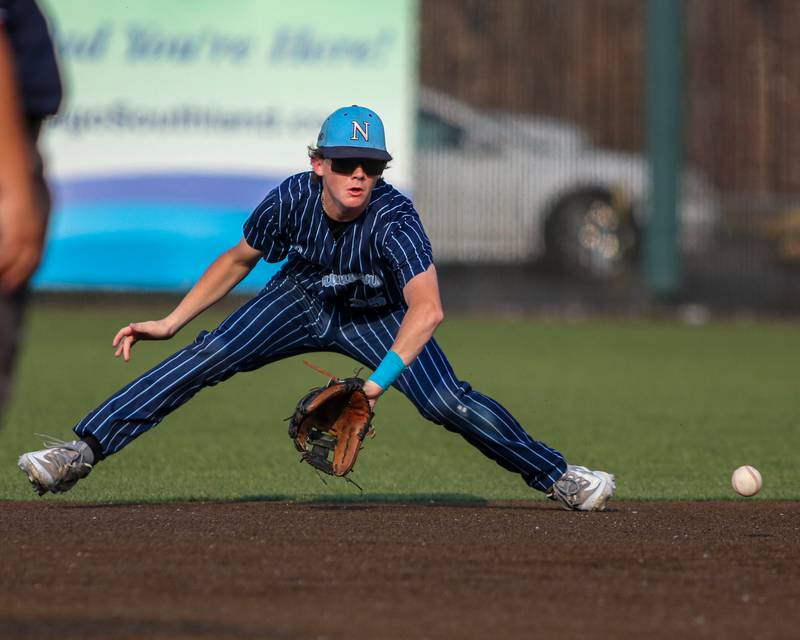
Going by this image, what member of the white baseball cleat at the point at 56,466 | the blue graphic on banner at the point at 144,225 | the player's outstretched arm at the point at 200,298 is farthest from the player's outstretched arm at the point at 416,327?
the blue graphic on banner at the point at 144,225

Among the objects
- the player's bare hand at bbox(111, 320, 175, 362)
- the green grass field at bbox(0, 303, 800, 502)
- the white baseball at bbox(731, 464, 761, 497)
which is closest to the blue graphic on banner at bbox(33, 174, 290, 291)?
the green grass field at bbox(0, 303, 800, 502)

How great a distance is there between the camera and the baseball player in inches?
250

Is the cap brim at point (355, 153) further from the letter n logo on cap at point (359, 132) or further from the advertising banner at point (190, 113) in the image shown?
the advertising banner at point (190, 113)

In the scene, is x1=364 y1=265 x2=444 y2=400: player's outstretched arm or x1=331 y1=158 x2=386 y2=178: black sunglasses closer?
x1=364 y1=265 x2=444 y2=400: player's outstretched arm

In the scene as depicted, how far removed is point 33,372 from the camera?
43.4 feet

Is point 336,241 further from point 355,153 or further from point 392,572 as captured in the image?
point 392,572

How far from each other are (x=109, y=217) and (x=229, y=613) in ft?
47.5

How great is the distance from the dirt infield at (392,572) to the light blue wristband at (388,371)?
0.58 metres

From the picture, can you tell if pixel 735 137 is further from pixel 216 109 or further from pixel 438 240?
pixel 216 109

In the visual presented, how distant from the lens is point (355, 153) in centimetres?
625

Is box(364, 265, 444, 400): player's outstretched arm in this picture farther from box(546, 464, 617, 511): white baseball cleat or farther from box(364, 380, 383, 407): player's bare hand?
box(546, 464, 617, 511): white baseball cleat

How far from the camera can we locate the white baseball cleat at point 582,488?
6.68 metres

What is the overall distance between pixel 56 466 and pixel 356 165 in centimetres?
166

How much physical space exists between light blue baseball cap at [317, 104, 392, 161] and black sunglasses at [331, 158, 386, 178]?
0.07ft
